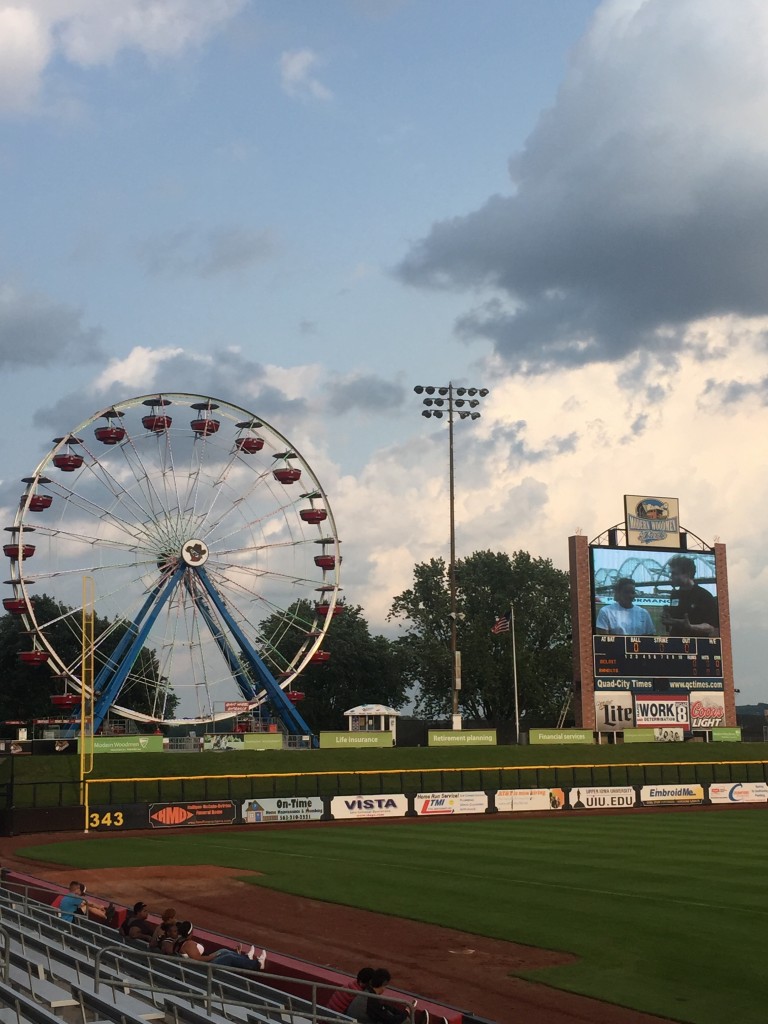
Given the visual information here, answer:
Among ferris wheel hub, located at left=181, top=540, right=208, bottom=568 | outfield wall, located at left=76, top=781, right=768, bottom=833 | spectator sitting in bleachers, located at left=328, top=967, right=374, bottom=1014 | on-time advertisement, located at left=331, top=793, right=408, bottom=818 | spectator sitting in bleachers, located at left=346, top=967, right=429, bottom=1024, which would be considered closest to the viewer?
spectator sitting in bleachers, located at left=346, top=967, right=429, bottom=1024

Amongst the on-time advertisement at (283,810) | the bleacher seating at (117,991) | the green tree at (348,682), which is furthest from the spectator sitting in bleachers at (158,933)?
the green tree at (348,682)

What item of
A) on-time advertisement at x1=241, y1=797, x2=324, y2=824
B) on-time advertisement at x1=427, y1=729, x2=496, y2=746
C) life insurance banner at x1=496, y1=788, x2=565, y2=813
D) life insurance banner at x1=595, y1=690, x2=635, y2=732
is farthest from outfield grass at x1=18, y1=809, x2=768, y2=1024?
life insurance banner at x1=595, y1=690, x2=635, y2=732

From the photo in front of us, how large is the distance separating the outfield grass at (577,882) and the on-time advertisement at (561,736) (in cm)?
2215

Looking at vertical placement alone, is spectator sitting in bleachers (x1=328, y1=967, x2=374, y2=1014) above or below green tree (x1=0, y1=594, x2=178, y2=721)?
below

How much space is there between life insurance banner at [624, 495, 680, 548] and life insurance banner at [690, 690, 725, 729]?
9.73 m

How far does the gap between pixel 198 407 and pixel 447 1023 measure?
53065 mm

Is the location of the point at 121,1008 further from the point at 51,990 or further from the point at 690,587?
the point at 690,587

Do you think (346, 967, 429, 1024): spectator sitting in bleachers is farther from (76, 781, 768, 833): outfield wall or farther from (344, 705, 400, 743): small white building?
(344, 705, 400, 743): small white building

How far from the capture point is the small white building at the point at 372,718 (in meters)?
74.2

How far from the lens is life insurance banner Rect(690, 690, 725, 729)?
71.2 metres

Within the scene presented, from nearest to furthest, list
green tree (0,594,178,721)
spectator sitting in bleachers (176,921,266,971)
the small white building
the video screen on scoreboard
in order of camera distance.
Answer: spectator sitting in bleachers (176,921,266,971) < the video screen on scoreboard < the small white building < green tree (0,594,178,721)

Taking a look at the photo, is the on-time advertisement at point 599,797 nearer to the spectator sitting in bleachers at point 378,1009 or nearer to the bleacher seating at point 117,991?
the bleacher seating at point 117,991

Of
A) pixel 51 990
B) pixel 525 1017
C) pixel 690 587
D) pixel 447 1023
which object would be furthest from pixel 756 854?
pixel 690 587

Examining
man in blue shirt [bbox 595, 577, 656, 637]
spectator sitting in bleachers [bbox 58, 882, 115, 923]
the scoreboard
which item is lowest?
spectator sitting in bleachers [bbox 58, 882, 115, 923]
